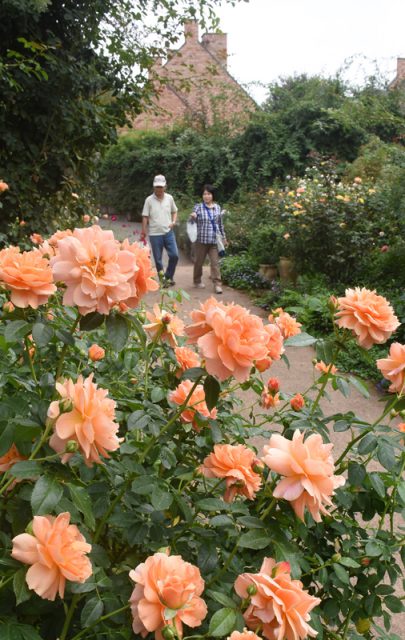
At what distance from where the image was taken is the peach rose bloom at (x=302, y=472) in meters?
0.82

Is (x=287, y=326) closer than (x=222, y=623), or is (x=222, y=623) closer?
(x=222, y=623)

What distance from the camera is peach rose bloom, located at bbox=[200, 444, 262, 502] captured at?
1.04 metres

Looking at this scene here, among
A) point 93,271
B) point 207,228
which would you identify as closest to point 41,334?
point 93,271

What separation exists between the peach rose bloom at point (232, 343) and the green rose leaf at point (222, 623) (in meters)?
0.34

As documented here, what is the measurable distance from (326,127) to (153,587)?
15.3 m

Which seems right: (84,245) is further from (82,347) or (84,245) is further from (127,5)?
(127,5)

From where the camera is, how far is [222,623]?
801 millimetres

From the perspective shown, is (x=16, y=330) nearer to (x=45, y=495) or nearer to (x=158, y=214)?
(x=45, y=495)

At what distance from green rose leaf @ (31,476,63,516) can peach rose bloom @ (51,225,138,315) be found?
0.26 metres

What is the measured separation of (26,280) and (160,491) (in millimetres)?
417

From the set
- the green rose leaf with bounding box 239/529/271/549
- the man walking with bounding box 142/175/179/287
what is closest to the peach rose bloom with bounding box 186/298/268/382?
the green rose leaf with bounding box 239/529/271/549

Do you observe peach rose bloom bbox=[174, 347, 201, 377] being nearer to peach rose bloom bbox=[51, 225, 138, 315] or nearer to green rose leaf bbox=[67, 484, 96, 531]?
peach rose bloom bbox=[51, 225, 138, 315]

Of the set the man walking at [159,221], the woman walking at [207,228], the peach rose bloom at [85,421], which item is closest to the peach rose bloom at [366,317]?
the peach rose bloom at [85,421]

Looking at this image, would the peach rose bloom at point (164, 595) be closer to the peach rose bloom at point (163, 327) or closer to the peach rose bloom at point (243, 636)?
the peach rose bloom at point (243, 636)
